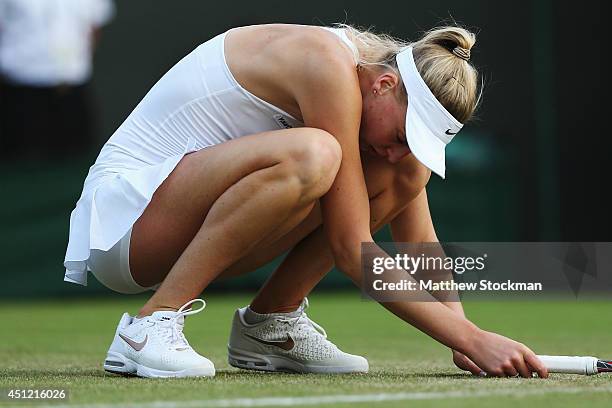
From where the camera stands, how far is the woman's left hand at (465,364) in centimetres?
280

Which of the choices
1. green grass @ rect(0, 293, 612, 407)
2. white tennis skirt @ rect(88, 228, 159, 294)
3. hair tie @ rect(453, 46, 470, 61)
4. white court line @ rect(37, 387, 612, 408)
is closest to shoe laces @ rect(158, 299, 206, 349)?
green grass @ rect(0, 293, 612, 407)

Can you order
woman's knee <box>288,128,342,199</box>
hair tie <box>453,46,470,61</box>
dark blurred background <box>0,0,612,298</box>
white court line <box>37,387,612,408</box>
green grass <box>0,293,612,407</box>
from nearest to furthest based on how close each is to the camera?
white court line <box>37,387,612,408</box>, green grass <box>0,293,612,407</box>, woman's knee <box>288,128,342,199</box>, hair tie <box>453,46,470,61</box>, dark blurred background <box>0,0,612,298</box>

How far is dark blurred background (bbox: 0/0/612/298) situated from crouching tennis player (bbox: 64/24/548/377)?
4.17 m

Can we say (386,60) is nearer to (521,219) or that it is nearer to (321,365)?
(321,365)

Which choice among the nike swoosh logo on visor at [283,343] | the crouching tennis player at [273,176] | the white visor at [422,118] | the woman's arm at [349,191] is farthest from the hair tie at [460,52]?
the nike swoosh logo on visor at [283,343]

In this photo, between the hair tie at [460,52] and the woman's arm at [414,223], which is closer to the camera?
the hair tie at [460,52]

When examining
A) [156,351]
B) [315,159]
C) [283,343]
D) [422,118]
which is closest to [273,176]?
[315,159]

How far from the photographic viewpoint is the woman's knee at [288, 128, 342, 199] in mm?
2623

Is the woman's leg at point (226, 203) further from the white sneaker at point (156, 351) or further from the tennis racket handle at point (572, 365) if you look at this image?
the tennis racket handle at point (572, 365)

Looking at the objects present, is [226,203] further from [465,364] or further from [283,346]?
[465,364]

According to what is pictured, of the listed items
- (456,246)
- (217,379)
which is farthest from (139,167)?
(456,246)

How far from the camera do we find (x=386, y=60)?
280 cm

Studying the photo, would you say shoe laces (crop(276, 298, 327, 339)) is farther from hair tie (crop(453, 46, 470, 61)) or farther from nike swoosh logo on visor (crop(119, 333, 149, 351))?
hair tie (crop(453, 46, 470, 61))

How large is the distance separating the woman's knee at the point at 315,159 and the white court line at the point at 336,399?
1.77 ft
